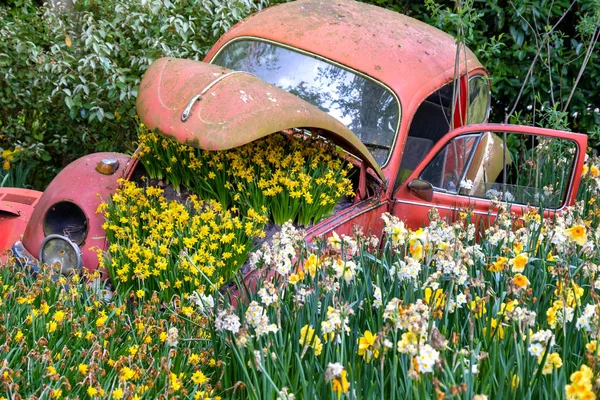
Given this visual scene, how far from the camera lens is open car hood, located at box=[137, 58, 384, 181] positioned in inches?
130

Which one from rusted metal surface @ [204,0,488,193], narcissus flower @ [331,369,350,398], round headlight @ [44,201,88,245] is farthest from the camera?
rusted metal surface @ [204,0,488,193]

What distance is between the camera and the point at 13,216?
4363 millimetres

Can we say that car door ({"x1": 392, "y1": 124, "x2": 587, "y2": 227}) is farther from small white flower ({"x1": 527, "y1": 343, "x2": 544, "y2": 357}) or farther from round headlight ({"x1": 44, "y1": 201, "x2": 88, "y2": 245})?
small white flower ({"x1": 527, "y1": 343, "x2": 544, "y2": 357})

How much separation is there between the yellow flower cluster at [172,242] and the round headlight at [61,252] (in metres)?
0.18

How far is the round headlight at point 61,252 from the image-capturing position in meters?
3.57

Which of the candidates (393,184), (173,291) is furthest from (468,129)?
(173,291)

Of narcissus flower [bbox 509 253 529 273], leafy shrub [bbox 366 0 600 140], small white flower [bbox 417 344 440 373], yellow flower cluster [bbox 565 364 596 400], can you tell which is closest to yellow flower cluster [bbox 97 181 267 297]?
narcissus flower [bbox 509 253 529 273]

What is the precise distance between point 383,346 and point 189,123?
174cm

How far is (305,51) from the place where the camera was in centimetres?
454

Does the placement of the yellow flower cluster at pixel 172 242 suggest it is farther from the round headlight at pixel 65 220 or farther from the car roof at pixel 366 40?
the car roof at pixel 366 40

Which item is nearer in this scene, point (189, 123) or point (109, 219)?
point (189, 123)

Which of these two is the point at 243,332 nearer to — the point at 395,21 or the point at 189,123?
the point at 189,123

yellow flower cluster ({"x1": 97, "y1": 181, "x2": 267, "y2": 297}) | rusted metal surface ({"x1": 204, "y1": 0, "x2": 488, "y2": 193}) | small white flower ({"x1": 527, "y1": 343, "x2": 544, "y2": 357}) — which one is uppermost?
rusted metal surface ({"x1": 204, "y1": 0, "x2": 488, "y2": 193})

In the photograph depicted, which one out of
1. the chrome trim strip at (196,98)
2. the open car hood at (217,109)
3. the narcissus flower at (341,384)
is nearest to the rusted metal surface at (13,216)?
the open car hood at (217,109)
